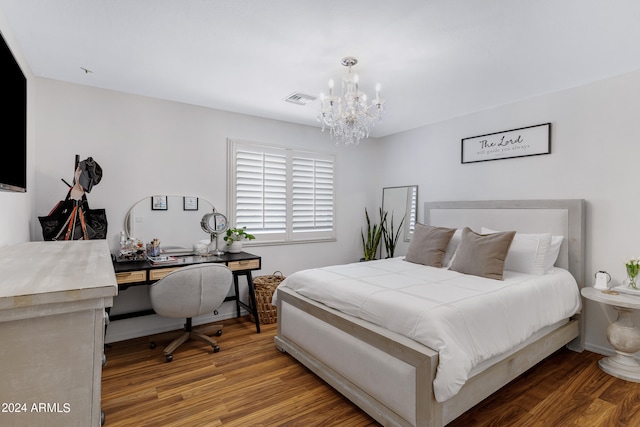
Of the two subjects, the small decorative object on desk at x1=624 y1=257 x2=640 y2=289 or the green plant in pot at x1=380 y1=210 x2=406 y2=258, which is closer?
the small decorative object on desk at x1=624 y1=257 x2=640 y2=289

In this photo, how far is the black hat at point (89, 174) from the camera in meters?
2.88

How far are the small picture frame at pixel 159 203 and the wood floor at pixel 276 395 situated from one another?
1.45 metres

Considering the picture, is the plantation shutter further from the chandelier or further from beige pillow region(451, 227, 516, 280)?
beige pillow region(451, 227, 516, 280)

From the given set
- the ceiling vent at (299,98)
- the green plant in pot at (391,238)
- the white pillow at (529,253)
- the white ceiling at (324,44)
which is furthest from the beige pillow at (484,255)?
the ceiling vent at (299,98)

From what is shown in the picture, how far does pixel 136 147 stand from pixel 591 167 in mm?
4538

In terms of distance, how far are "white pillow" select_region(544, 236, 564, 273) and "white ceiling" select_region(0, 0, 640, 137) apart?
4.89 ft

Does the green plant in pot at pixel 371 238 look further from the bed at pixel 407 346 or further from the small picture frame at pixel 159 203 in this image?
the small picture frame at pixel 159 203

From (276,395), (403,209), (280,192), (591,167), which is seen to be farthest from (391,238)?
(276,395)

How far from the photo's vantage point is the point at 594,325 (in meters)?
3.07

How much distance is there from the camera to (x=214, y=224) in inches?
149

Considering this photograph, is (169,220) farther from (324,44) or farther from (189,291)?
(324,44)

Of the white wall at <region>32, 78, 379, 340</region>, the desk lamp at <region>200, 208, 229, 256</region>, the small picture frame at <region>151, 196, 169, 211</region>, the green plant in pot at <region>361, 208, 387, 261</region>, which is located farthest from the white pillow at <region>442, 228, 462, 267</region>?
the small picture frame at <region>151, 196, 169, 211</region>

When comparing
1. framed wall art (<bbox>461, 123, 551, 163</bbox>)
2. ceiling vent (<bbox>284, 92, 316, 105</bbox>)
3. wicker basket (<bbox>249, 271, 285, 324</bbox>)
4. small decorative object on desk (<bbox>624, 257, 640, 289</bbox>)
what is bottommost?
wicker basket (<bbox>249, 271, 285, 324</bbox>)

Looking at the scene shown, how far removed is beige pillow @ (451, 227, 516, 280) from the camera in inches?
113
